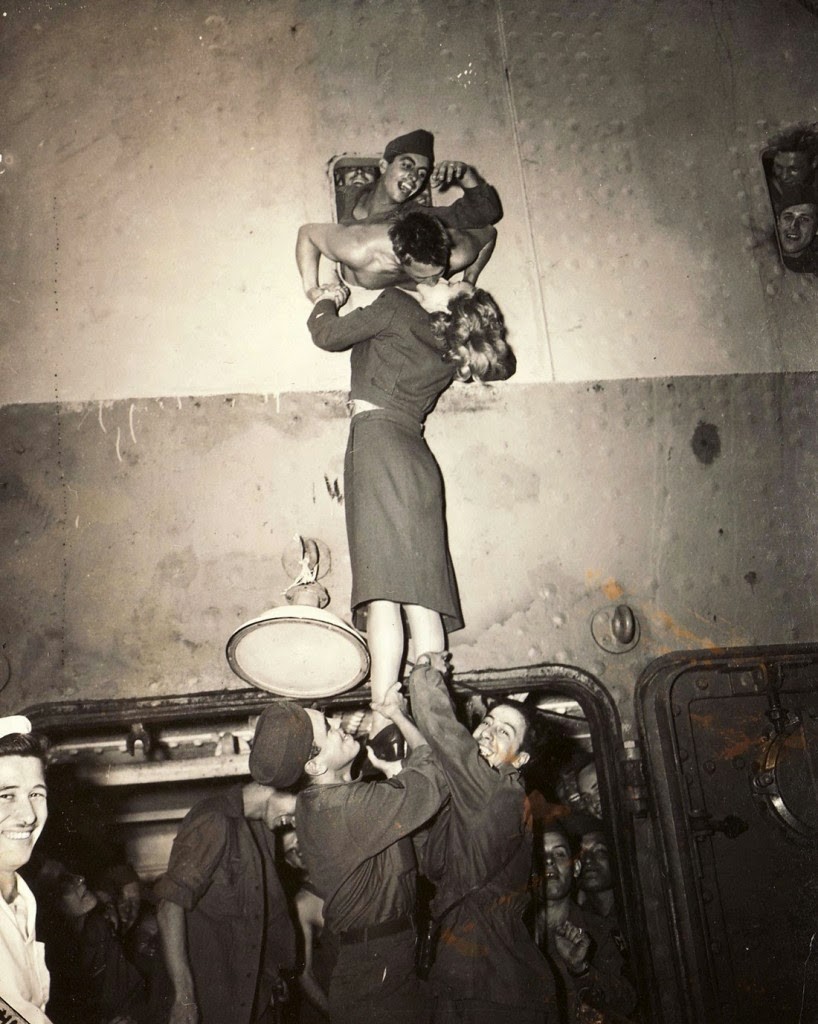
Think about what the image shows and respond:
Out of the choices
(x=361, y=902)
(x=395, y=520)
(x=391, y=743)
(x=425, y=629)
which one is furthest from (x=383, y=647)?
(x=361, y=902)

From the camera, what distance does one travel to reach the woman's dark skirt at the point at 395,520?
2.84 metres

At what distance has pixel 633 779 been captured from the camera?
9.52 ft

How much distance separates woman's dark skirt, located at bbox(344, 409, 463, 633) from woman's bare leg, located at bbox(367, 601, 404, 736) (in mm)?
46

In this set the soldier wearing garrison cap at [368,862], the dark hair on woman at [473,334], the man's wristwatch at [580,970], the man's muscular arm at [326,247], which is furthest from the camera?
the man's muscular arm at [326,247]

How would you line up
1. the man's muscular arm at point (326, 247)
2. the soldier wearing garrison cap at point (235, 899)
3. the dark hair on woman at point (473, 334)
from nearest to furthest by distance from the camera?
1. the soldier wearing garrison cap at point (235, 899)
2. the dark hair on woman at point (473, 334)
3. the man's muscular arm at point (326, 247)

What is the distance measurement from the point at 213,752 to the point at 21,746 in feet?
2.52

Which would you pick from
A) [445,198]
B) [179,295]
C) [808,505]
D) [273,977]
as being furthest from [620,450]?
[273,977]

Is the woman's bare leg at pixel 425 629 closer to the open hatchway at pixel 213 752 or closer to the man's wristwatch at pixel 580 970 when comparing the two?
the open hatchway at pixel 213 752

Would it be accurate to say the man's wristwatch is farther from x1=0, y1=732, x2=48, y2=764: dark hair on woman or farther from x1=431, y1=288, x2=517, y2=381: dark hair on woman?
x1=431, y1=288, x2=517, y2=381: dark hair on woman

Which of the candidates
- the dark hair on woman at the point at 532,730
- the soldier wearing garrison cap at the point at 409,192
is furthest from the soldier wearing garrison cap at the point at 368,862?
the soldier wearing garrison cap at the point at 409,192

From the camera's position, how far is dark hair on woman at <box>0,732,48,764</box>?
8.75 feet

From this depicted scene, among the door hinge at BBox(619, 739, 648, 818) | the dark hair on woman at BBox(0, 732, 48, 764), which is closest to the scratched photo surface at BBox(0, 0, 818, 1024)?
the door hinge at BBox(619, 739, 648, 818)

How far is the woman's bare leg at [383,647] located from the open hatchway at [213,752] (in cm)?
21

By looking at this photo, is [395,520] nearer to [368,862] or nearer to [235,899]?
[368,862]
